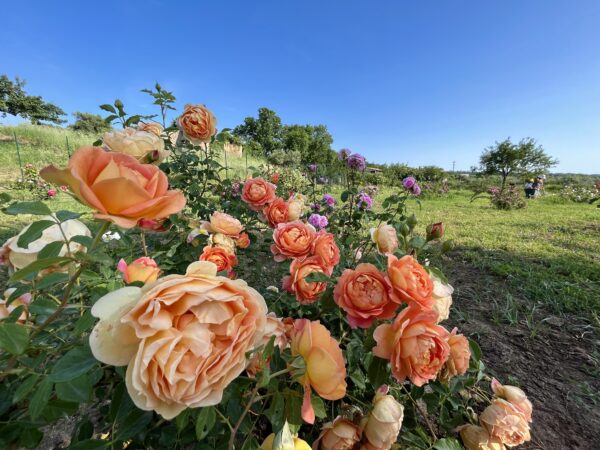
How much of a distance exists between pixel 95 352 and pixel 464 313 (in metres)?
1.84

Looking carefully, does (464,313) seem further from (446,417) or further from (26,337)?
(26,337)

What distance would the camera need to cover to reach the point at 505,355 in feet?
4.23

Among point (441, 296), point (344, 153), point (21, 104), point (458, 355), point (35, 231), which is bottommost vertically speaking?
point (458, 355)

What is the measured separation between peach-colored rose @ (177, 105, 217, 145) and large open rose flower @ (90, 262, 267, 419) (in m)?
0.79

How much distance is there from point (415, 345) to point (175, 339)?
0.34 meters

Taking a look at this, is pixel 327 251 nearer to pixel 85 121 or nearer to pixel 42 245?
pixel 42 245

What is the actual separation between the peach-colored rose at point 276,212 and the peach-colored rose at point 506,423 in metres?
0.70

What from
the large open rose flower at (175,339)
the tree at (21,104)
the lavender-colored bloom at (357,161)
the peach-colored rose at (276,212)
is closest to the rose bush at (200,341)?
the large open rose flower at (175,339)

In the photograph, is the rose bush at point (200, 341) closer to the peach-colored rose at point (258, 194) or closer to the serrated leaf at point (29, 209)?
the serrated leaf at point (29, 209)

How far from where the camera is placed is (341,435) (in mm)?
517

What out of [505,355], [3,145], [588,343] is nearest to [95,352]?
[505,355]

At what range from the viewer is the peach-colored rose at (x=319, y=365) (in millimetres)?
351

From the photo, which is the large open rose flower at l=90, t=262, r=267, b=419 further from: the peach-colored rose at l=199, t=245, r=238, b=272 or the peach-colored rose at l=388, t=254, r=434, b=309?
the peach-colored rose at l=199, t=245, r=238, b=272

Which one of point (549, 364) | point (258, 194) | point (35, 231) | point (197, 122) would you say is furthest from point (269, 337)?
point (549, 364)
